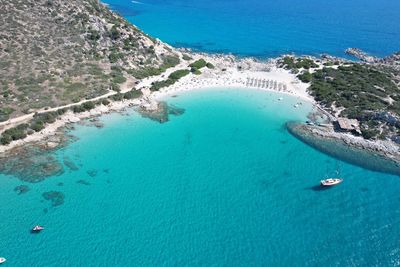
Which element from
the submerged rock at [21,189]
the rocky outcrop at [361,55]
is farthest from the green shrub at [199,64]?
the submerged rock at [21,189]

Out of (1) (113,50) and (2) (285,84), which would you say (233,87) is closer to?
(2) (285,84)

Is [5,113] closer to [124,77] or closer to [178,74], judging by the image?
[124,77]

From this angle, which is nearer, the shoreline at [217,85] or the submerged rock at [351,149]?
the submerged rock at [351,149]

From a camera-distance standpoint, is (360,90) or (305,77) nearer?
(360,90)

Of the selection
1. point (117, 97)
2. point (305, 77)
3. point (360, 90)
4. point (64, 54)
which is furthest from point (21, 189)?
point (360, 90)

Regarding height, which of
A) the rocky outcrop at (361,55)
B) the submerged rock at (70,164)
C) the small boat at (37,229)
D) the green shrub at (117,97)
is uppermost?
the rocky outcrop at (361,55)

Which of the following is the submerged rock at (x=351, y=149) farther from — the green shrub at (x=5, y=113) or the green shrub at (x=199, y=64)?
the green shrub at (x=5, y=113)

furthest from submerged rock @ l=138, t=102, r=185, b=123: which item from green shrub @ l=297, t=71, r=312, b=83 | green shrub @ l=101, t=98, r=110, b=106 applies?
green shrub @ l=297, t=71, r=312, b=83
